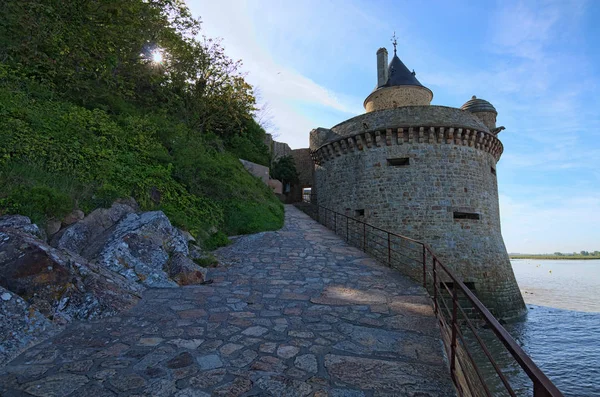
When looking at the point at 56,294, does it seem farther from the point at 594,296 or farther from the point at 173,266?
the point at 594,296

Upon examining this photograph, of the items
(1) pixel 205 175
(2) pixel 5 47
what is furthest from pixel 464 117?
(2) pixel 5 47

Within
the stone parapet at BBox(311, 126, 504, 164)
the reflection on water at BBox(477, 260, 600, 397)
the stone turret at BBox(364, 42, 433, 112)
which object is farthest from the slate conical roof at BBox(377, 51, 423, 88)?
the reflection on water at BBox(477, 260, 600, 397)

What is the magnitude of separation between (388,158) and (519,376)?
808cm

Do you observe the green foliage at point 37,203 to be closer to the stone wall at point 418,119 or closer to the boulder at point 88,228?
the boulder at point 88,228

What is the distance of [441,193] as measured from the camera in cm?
1197

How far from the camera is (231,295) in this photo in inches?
189


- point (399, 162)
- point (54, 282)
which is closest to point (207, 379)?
point (54, 282)

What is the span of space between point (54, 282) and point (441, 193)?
11.8m

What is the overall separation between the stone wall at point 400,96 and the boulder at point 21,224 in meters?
16.5

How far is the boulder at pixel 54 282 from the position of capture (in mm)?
3453

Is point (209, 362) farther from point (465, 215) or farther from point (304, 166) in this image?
point (304, 166)

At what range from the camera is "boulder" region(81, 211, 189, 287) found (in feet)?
16.3

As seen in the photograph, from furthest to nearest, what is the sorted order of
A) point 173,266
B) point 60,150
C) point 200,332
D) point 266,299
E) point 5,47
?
point 5,47 → point 60,150 → point 173,266 → point 266,299 → point 200,332

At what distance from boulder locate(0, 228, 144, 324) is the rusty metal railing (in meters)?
3.82
